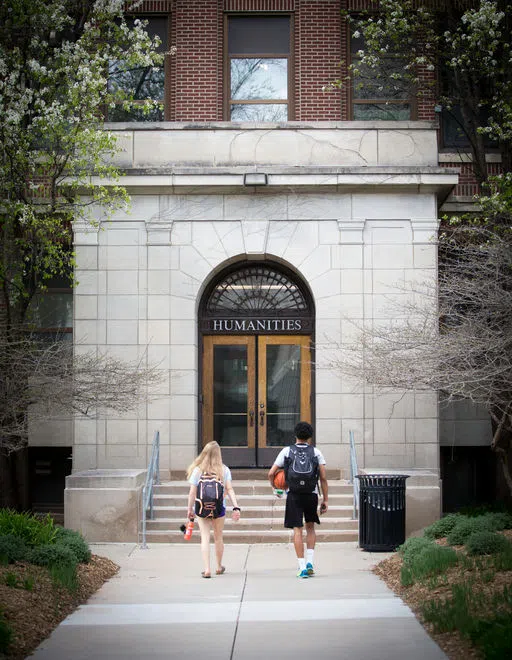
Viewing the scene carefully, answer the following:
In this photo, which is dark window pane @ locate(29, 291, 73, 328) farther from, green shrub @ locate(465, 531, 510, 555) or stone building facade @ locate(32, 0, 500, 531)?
green shrub @ locate(465, 531, 510, 555)

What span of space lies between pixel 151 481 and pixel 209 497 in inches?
143

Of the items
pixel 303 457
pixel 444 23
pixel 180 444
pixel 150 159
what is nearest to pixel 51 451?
pixel 180 444

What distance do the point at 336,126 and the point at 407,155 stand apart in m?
1.41

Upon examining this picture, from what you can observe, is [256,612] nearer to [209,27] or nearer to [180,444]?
[180,444]

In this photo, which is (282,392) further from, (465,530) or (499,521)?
(465,530)

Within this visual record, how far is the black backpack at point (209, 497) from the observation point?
1210cm

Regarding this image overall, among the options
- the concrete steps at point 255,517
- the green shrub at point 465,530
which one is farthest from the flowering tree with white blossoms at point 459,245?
the concrete steps at point 255,517

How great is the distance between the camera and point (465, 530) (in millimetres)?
12211

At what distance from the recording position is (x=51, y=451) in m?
19.3

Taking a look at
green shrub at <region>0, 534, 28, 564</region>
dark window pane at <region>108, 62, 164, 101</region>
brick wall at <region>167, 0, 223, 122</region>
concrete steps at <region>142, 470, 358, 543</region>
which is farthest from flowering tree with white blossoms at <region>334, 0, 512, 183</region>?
green shrub at <region>0, 534, 28, 564</region>

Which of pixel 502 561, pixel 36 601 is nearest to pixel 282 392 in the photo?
pixel 502 561

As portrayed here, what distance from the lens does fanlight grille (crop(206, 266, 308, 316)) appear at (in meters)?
18.7

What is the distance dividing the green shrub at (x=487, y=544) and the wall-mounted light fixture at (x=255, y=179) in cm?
846

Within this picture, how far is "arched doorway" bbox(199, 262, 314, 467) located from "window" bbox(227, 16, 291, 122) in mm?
3139
